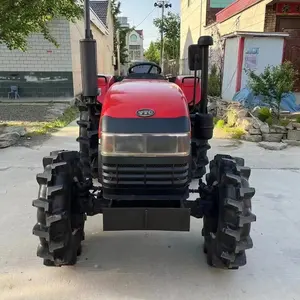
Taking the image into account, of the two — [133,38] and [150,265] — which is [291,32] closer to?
[150,265]

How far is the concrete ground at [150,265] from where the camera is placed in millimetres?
2293

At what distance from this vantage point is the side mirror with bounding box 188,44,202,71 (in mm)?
2559

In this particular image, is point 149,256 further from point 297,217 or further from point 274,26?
point 274,26

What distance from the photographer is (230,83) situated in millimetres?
9023

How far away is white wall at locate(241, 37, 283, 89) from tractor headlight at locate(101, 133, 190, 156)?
672cm

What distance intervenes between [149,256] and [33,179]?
7.48ft

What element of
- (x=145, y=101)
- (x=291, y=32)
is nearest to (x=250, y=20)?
(x=291, y=32)

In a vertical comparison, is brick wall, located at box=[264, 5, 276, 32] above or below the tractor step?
above

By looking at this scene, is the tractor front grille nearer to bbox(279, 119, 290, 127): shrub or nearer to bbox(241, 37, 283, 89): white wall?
bbox(279, 119, 290, 127): shrub

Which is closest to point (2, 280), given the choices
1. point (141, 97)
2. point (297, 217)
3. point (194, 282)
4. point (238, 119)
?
point (194, 282)

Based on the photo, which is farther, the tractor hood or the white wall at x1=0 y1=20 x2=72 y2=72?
the white wall at x1=0 y1=20 x2=72 y2=72

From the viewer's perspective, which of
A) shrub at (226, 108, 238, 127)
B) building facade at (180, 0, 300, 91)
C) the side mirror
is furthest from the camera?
building facade at (180, 0, 300, 91)

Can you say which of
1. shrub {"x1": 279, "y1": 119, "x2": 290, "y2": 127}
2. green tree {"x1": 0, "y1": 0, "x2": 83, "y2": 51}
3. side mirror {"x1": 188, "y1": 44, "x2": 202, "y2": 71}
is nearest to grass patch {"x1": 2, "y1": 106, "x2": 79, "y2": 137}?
green tree {"x1": 0, "y1": 0, "x2": 83, "y2": 51}

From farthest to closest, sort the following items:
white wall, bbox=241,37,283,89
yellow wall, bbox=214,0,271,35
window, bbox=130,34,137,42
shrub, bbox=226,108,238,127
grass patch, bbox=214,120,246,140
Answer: window, bbox=130,34,137,42 → yellow wall, bbox=214,0,271,35 → white wall, bbox=241,37,283,89 → shrub, bbox=226,108,238,127 → grass patch, bbox=214,120,246,140
